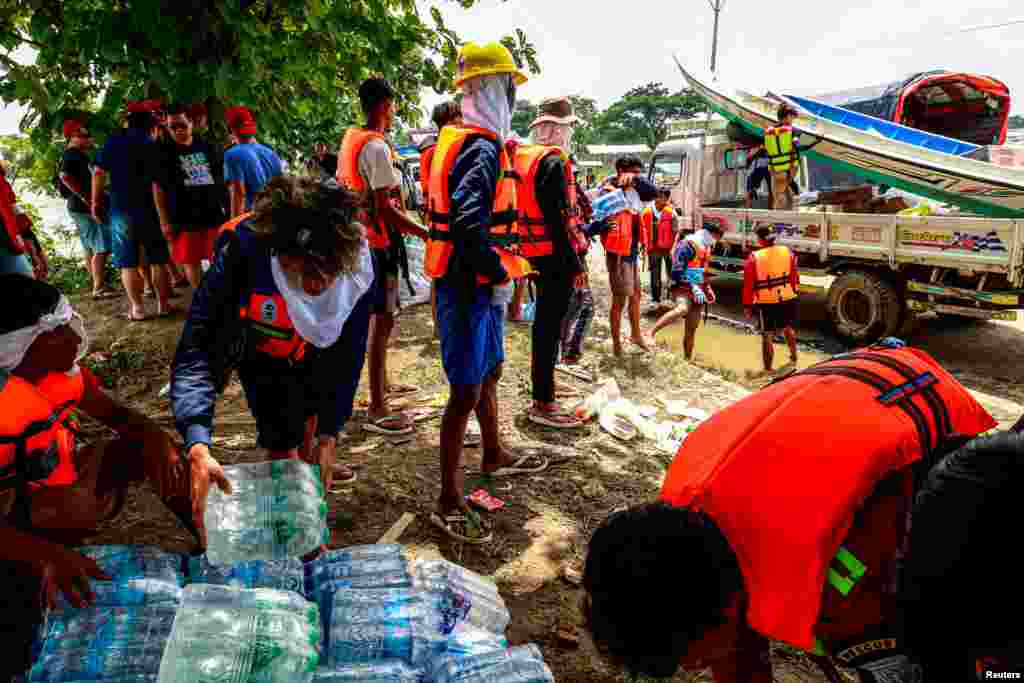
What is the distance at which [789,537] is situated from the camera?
126cm

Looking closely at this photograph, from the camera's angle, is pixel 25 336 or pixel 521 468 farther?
pixel 521 468

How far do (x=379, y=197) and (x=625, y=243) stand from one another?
123 inches

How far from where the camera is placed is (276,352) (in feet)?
8.27

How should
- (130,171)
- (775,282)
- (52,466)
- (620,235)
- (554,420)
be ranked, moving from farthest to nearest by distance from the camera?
1. (775,282)
2. (620,235)
3. (130,171)
4. (554,420)
5. (52,466)

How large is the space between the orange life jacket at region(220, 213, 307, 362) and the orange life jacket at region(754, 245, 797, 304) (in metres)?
6.07

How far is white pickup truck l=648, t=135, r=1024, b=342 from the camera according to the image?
22.8ft

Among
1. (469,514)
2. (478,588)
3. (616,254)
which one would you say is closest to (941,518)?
(478,588)

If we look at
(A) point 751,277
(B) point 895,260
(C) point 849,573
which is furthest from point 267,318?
(B) point 895,260

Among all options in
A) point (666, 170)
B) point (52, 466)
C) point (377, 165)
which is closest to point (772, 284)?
point (377, 165)

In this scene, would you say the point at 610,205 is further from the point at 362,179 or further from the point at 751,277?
the point at 362,179

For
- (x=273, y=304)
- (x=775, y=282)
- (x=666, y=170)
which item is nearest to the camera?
(x=273, y=304)

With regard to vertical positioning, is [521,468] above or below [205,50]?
below

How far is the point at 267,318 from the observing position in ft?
7.97

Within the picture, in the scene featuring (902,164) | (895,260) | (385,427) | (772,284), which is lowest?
(385,427)
